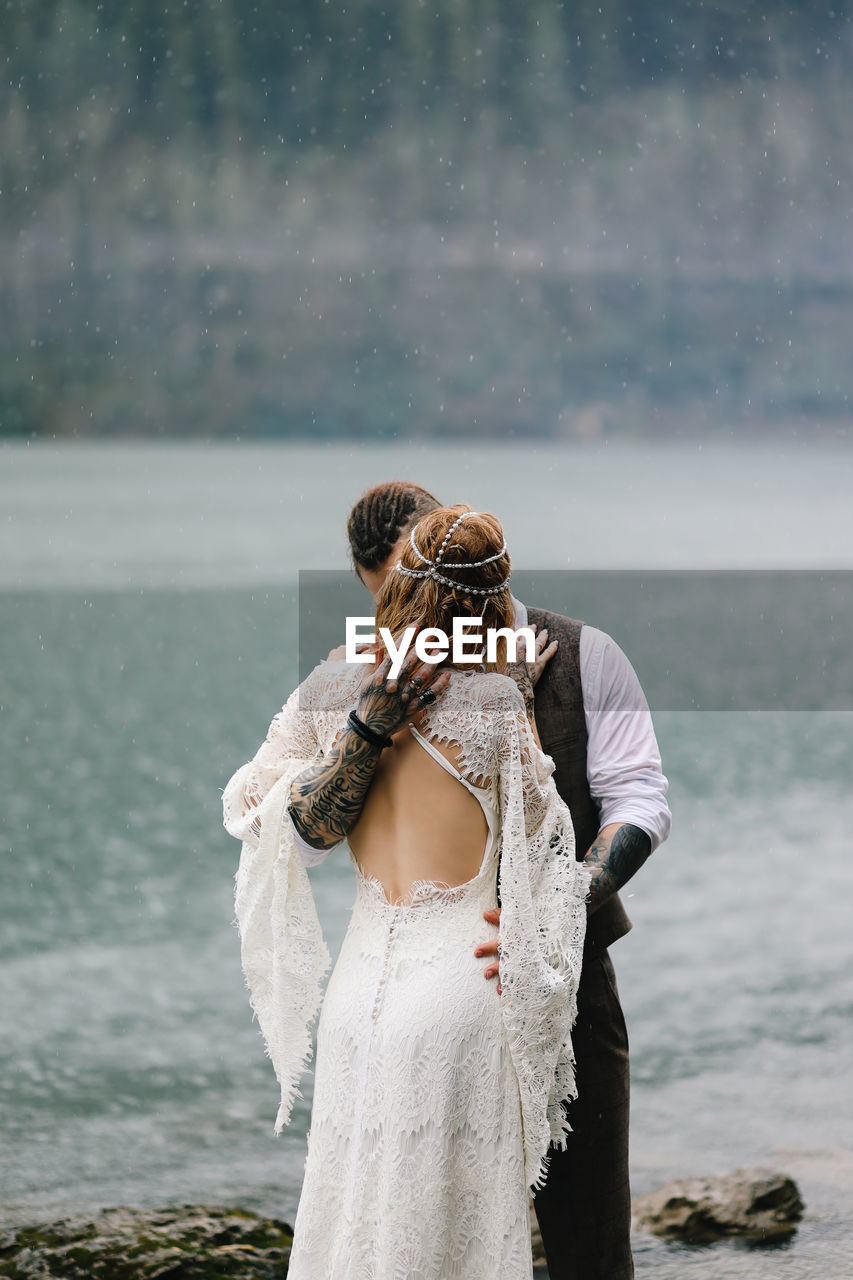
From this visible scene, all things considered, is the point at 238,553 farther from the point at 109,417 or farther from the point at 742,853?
the point at 742,853

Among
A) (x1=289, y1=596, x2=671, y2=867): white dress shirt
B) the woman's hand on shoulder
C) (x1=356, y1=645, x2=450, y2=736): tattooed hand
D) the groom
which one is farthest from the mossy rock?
(x1=356, y1=645, x2=450, y2=736): tattooed hand

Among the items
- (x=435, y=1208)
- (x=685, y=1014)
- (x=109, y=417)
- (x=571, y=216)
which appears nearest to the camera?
(x=435, y=1208)

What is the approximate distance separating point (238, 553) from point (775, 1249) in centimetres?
3384

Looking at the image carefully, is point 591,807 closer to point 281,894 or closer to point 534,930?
point 534,930

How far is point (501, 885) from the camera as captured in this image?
5.30ft

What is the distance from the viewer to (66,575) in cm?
3547

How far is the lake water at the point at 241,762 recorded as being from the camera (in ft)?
16.9

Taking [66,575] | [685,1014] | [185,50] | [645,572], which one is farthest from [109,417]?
[685,1014]

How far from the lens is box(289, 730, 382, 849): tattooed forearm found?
1.57m

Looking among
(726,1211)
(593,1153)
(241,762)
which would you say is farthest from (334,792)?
(241,762)

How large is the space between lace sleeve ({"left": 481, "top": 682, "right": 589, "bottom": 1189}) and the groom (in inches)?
7.7

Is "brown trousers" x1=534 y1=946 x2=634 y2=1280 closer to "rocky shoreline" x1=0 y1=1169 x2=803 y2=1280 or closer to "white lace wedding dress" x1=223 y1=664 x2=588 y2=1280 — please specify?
"white lace wedding dress" x1=223 y1=664 x2=588 y2=1280

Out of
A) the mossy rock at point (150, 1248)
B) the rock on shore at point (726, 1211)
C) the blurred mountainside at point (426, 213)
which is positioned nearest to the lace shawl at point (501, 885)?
the mossy rock at point (150, 1248)

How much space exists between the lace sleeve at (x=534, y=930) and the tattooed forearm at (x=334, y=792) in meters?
0.16
